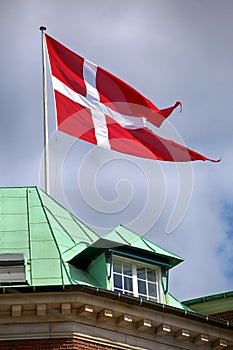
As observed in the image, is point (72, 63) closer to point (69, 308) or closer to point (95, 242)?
point (95, 242)

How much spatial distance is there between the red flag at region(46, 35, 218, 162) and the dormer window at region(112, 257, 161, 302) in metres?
4.95

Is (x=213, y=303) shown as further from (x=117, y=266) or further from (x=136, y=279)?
(x=117, y=266)

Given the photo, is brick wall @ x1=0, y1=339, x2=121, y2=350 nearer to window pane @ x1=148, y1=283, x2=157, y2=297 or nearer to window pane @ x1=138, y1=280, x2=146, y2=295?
window pane @ x1=138, y1=280, x2=146, y2=295

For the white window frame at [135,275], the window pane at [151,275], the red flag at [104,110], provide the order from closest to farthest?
the white window frame at [135,275] → the window pane at [151,275] → the red flag at [104,110]

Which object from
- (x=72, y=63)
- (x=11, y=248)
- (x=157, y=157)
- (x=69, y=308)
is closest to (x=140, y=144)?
(x=157, y=157)

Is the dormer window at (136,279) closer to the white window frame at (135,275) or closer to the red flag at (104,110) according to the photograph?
the white window frame at (135,275)

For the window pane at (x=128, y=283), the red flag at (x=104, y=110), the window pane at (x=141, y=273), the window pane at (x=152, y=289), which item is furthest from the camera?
the red flag at (x=104, y=110)

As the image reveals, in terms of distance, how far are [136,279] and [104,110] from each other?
24.3 ft

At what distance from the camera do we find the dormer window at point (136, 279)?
26.0 metres

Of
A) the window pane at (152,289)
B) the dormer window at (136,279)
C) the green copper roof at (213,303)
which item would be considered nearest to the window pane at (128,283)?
the dormer window at (136,279)

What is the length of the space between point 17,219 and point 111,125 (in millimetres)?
5318

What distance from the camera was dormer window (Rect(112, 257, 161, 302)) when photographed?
26031mm

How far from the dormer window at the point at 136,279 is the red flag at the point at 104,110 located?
16.2 feet

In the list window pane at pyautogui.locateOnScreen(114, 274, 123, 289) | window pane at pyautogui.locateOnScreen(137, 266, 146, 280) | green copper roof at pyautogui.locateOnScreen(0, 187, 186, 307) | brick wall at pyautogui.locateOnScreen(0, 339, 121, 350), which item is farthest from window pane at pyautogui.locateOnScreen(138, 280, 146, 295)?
brick wall at pyautogui.locateOnScreen(0, 339, 121, 350)
